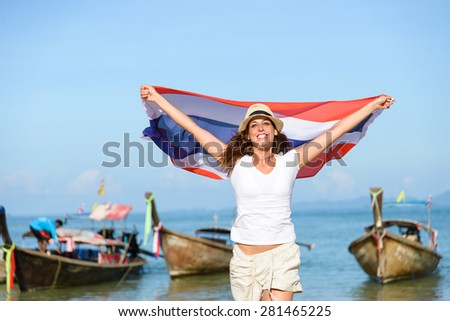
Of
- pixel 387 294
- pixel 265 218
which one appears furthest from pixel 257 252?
pixel 387 294

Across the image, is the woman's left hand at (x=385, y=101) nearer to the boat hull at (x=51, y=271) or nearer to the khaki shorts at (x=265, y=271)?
the khaki shorts at (x=265, y=271)

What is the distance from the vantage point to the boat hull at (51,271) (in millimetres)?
14617

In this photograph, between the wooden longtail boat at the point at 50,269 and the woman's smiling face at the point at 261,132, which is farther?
the wooden longtail boat at the point at 50,269

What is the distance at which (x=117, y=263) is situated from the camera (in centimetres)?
1809

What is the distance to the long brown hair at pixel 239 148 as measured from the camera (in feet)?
12.4

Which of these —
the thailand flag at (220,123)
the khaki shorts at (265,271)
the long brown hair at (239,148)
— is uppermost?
the thailand flag at (220,123)

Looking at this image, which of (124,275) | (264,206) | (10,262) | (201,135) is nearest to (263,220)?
(264,206)

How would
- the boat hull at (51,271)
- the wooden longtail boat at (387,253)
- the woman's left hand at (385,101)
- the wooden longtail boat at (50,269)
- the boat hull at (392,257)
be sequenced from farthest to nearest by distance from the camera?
1. the boat hull at (392,257)
2. the wooden longtail boat at (387,253)
3. the boat hull at (51,271)
4. the wooden longtail boat at (50,269)
5. the woman's left hand at (385,101)

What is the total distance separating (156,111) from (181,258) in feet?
43.2

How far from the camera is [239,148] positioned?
3805 millimetres

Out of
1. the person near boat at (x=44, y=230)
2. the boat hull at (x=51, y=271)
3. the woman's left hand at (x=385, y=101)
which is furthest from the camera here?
the person near boat at (x=44, y=230)

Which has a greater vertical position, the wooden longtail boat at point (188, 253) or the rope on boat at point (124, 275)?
the wooden longtail boat at point (188, 253)

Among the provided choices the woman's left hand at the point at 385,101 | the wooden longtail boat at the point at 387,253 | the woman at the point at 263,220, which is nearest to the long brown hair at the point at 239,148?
the woman at the point at 263,220
